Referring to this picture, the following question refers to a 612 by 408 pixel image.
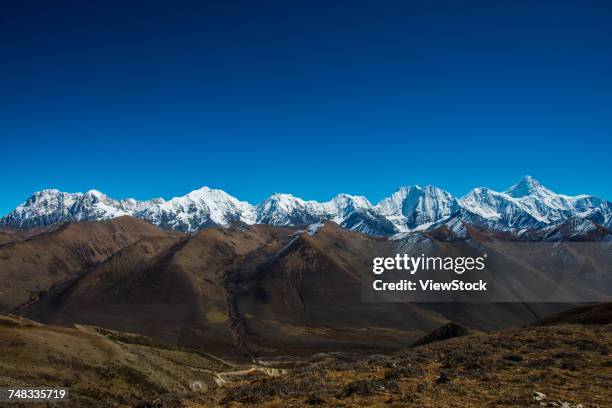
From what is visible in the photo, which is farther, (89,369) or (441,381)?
(89,369)

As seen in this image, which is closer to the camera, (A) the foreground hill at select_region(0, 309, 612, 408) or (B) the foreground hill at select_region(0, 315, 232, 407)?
(A) the foreground hill at select_region(0, 309, 612, 408)

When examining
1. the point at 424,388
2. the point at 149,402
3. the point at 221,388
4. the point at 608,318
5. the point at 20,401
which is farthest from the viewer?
the point at 608,318

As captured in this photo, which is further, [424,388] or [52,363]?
[52,363]

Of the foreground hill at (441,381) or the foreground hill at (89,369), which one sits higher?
the foreground hill at (441,381)

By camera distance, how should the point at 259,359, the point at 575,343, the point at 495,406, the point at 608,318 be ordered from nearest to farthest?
the point at 495,406, the point at 575,343, the point at 608,318, the point at 259,359

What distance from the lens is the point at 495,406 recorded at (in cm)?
1972

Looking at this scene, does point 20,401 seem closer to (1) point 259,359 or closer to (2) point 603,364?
(2) point 603,364

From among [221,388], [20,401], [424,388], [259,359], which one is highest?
[424,388]

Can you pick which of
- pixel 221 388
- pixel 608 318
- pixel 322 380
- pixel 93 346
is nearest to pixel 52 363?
pixel 93 346

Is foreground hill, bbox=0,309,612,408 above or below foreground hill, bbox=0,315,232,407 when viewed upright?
above

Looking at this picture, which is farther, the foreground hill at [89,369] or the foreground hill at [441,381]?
the foreground hill at [89,369]

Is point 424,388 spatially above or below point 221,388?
above

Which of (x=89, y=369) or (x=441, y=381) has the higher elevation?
(x=441, y=381)

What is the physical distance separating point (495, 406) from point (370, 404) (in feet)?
17.7
